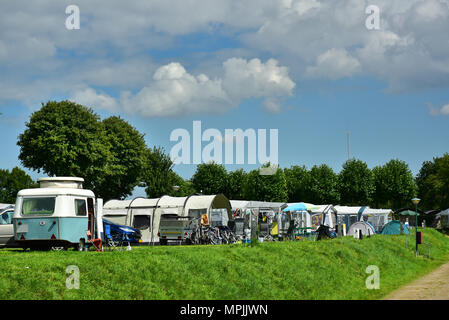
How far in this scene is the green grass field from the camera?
11.2m

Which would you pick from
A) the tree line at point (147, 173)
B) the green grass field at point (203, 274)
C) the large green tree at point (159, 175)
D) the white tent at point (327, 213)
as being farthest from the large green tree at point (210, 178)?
the green grass field at point (203, 274)

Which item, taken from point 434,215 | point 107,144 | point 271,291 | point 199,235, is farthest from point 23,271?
point 434,215

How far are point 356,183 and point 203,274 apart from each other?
62847 millimetres

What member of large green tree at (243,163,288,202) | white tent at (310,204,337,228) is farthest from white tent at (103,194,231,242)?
large green tree at (243,163,288,202)

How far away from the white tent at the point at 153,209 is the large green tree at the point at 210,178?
36.2 metres

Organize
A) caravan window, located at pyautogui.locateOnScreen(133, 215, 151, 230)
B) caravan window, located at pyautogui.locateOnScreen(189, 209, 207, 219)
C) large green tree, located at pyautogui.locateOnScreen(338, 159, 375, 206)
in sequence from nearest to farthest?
caravan window, located at pyautogui.locateOnScreen(189, 209, 207, 219) → caravan window, located at pyautogui.locateOnScreen(133, 215, 151, 230) → large green tree, located at pyautogui.locateOnScreen(338, 159, 375, 206)

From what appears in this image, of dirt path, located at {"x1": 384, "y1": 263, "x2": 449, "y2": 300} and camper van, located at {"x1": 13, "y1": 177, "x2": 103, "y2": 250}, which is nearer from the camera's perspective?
dirt path, located at {"x1": 384, "y1": 263, "x2": 449, "y2": 300}

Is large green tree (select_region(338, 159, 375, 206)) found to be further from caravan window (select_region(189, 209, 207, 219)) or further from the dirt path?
the dirt path

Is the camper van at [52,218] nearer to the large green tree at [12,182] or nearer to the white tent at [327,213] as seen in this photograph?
the white tent at [327,213]

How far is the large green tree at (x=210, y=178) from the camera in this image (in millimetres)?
72625

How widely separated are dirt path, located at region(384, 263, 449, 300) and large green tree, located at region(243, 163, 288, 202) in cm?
4692
